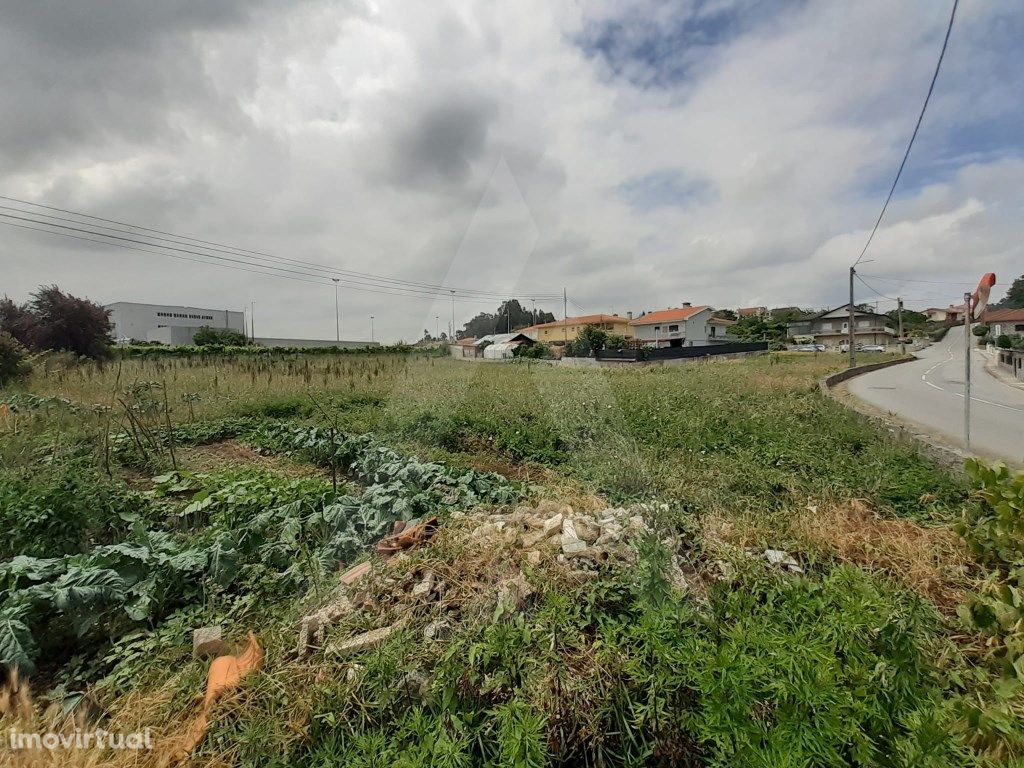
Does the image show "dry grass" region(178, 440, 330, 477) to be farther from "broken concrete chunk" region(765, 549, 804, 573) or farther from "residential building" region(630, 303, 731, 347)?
"residential building" region(630, 303, 731, 347)

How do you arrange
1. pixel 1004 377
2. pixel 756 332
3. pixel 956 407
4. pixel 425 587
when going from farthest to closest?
pixel 756 332 → pixel 1004 377 → pixel 956 407 → pixel 425 587

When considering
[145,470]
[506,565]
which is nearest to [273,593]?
[506,565]

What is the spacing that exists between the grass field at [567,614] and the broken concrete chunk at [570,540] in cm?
29

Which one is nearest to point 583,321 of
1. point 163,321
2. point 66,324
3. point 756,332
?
point 756,332

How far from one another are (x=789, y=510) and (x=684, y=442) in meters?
2.33

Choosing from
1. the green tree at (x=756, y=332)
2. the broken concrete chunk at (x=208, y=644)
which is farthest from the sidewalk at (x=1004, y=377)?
the green tree at (x=756, y=332)

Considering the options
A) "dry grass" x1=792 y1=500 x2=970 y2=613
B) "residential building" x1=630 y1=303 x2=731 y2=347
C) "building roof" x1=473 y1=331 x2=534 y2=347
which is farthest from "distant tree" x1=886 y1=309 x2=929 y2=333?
"dry grass" x1=792 y1=500 x2=970 y2=613

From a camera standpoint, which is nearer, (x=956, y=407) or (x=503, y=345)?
(x=956, y=407)

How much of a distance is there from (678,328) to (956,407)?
38.3 m

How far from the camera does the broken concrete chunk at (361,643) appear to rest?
2.08 metres

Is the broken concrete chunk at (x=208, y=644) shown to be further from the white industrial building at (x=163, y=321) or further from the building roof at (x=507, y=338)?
the white industrial building at (x=163, y=321)

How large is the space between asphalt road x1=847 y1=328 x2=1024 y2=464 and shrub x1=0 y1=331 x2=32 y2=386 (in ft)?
66.2

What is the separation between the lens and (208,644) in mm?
2248

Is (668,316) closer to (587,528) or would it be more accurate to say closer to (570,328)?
(570,328)
